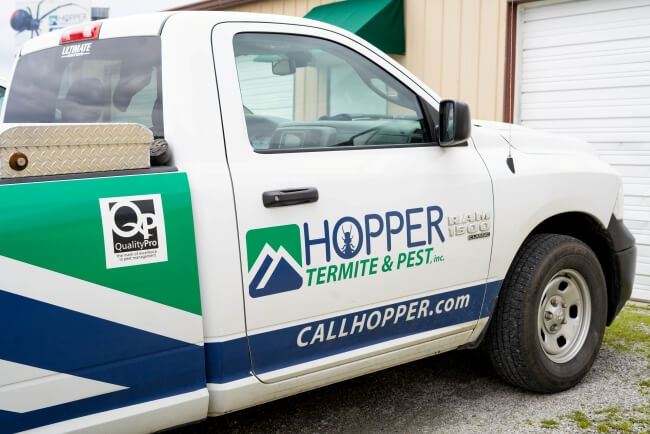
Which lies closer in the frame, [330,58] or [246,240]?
[246,240]

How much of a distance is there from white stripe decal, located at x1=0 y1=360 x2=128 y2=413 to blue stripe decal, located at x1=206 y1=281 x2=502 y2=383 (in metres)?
0.50

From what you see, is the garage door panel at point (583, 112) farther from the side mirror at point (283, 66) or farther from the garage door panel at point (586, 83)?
the side mirror at point (283, 66)

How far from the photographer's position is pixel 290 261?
9.31ft

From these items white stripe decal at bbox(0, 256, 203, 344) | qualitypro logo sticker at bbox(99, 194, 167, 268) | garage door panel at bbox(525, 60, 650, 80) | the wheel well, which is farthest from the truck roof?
garage door panel at bbox(525, 60, 650, 80)

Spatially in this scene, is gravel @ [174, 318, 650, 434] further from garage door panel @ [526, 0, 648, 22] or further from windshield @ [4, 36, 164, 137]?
garage door panel @ [526, 0, 648, 22]

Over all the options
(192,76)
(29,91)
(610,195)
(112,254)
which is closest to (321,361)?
(112,254)

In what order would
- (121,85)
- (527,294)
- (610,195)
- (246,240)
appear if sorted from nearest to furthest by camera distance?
(246,240)
(121,85)
(527,294)
(610,195)

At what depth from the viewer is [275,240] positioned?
2.80 metres

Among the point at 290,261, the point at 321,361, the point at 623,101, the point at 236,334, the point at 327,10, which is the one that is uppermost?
the point at 327,10

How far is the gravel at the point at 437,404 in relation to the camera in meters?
3.58

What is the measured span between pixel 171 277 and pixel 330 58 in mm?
1343

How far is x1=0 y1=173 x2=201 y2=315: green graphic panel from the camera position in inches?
88.1

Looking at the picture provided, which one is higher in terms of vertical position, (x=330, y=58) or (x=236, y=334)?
(x=330, y=58)

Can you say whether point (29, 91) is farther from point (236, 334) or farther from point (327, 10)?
point (327, 10)
